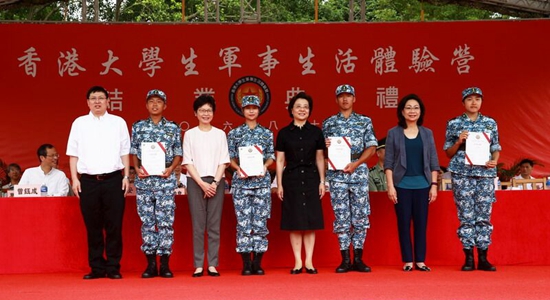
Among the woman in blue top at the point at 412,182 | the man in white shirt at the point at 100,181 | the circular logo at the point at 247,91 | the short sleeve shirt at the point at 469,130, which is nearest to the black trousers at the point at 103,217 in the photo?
the man in white shirt at the point at 100,181

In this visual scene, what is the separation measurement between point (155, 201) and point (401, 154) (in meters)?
1.77

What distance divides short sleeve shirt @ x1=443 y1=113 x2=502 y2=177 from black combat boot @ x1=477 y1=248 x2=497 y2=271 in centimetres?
55

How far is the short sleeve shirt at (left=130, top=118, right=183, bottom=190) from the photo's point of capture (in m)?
5.65

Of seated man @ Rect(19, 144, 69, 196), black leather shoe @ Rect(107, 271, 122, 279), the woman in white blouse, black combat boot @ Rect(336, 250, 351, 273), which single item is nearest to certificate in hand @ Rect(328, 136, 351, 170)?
black combat boot @ Rect(336, 250, 351, 273)

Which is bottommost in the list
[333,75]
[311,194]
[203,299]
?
[203,299]

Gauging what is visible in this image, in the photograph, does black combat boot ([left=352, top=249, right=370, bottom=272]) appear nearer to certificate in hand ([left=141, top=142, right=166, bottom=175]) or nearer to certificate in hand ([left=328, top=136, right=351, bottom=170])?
certificate in hand ([left=328, top=136, right=351, bottom=170])

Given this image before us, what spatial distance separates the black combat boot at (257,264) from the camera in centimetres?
571

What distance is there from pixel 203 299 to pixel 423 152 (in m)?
2.12

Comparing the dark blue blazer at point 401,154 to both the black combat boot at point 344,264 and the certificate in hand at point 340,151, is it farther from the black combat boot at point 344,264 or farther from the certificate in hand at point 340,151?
the black combat boot at point 344,264

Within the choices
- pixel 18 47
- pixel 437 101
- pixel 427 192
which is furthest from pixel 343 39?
pixel 427 192

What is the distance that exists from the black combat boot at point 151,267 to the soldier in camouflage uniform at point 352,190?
4.20 feet

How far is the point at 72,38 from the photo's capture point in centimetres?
993

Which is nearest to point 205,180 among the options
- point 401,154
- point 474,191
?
point 401,154

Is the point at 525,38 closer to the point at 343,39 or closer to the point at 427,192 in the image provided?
the point at 343,39
